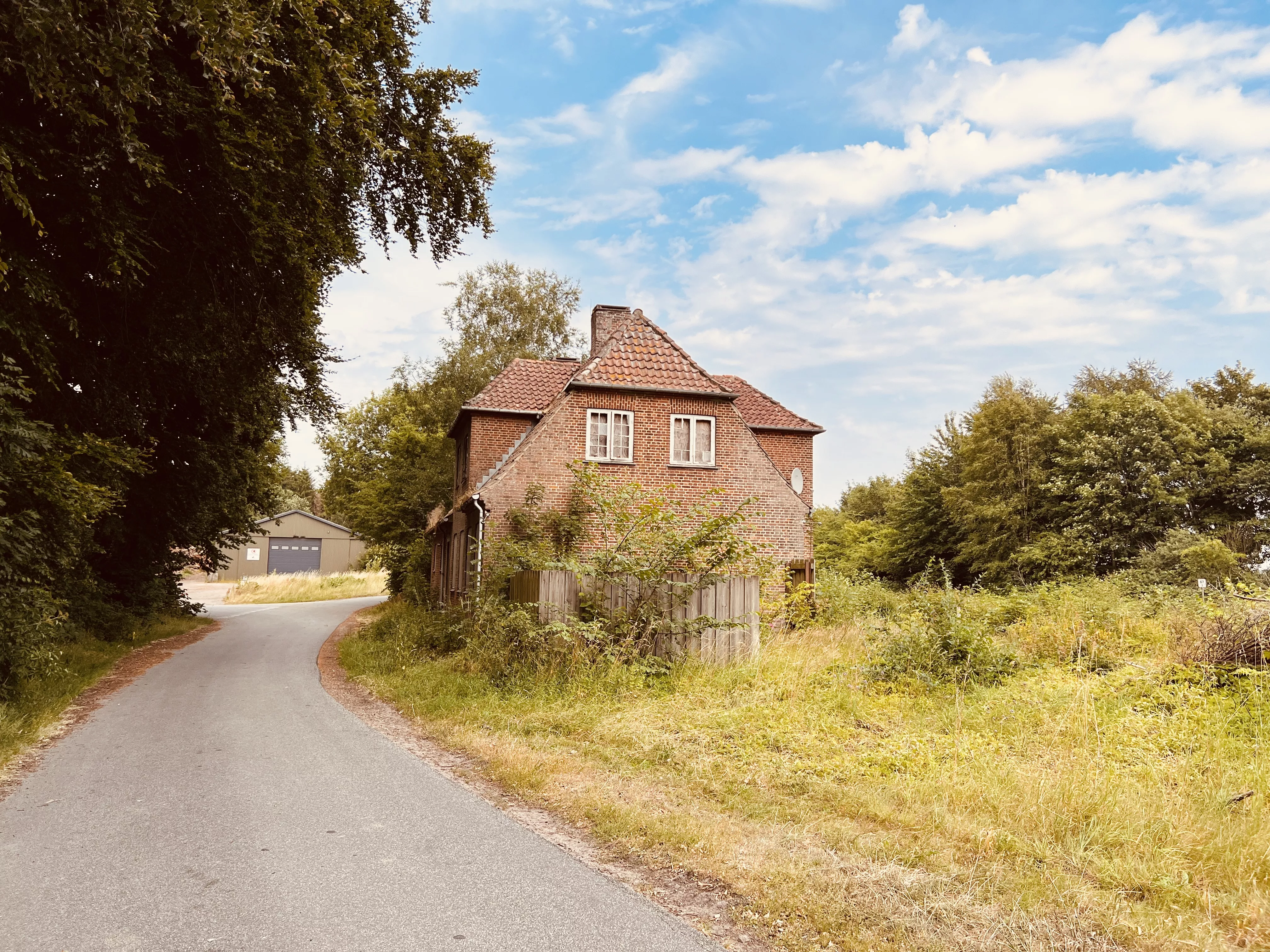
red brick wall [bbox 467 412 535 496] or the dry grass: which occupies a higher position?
red brick wall [bbox 467 412 535 496]

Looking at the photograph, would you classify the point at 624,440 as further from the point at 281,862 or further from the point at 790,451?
the point at 281,862

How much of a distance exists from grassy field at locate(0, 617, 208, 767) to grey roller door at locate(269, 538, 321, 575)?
149 feet

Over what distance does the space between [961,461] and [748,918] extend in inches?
1931

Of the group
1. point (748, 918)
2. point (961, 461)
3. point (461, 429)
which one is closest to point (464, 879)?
point (748, 918)

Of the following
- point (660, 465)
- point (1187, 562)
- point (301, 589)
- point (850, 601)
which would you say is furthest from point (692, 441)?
point (301, 589)

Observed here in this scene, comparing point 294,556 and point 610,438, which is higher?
point 610,438

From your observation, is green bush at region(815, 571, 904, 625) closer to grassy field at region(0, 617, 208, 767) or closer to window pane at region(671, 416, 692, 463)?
window pane at region(671, 416, 692, 463)

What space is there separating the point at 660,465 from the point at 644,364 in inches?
104

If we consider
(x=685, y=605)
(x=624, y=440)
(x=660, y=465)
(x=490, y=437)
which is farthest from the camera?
(x=490, y=437)

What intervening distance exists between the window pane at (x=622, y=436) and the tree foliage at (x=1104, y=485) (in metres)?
20.4

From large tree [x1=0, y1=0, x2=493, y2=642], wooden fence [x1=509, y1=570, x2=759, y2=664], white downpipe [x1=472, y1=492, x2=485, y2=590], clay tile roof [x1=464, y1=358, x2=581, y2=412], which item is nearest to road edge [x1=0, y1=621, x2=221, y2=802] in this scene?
large tree [x1=0, y1=0, x2=493, y2=642]

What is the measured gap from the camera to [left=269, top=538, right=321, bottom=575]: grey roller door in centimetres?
6425

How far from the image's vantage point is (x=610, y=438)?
66.3 ft

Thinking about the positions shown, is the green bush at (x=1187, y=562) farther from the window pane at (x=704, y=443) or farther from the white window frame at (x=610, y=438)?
the white window frame at (x=610, y=438)
